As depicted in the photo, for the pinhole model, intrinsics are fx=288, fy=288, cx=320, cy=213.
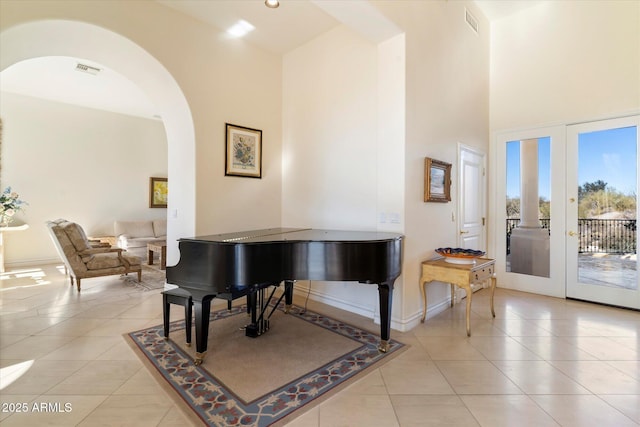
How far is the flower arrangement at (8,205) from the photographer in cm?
512

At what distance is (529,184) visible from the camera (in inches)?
164

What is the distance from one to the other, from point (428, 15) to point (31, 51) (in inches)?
157

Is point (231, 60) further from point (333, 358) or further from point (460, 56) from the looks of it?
point (333, 358)

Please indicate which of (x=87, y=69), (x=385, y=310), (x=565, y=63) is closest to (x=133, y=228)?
(x=87, y=69)

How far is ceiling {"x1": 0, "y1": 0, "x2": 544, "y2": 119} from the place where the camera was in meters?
2.73

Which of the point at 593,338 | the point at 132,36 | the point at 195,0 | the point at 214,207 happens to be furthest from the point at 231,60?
the point at 593,338

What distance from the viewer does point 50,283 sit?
4504mm

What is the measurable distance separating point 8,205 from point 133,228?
6.63 feet

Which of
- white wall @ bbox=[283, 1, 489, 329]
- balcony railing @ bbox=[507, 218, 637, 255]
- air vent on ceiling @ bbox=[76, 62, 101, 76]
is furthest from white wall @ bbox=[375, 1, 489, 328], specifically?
air vent on ceiling @ bbox=[76, 62, 101, 76]

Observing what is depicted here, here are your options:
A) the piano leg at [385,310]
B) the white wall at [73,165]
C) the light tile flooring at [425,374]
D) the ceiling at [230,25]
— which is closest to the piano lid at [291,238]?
the piano leg at [385,310]

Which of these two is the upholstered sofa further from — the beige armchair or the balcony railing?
the balcony railing

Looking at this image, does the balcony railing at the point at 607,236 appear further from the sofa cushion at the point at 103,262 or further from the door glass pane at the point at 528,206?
the sofa cushion at the point at 103,262

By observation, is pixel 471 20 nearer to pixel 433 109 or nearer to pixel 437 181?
pixel 433 109

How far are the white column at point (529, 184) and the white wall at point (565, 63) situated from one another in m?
0.34
